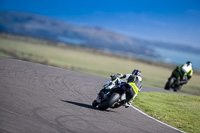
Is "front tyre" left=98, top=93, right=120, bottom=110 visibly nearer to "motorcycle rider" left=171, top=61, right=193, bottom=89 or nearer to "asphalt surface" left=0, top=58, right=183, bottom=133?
"asphalt surface" left=0, top=58, right=183, bottom=133

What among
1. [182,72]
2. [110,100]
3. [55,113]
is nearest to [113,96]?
[110,100]

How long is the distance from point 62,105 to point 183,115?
197 inches

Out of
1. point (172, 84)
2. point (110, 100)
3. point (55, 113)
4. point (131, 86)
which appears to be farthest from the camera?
point (172, 84)

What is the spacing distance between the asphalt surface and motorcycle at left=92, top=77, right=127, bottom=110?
9.2 inches

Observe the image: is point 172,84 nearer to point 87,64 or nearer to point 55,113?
point 55,113

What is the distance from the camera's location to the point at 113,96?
10.4 meters

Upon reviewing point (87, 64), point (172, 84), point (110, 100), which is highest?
point (87, 64)

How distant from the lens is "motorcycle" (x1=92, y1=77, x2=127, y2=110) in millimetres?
10430

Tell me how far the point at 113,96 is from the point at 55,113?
6.96 feet

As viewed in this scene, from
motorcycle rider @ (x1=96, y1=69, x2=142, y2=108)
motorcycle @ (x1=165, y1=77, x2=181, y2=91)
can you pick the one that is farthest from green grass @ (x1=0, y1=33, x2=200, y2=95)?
motorcycle rider @ (x1=96, y1=69, x2=142, y2=108)

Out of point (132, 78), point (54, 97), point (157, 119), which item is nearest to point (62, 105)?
point (54, 97)

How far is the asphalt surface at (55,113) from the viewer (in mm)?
7590

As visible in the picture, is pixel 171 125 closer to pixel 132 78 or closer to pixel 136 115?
pixel 136 115

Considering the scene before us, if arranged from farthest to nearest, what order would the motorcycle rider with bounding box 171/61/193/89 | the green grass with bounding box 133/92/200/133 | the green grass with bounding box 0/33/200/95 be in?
the green grass with bounding box 0/33/200/95
the motorcycle rider with bounding box 171/61/193/89
the green grass with bounding box 133/92/200/133
